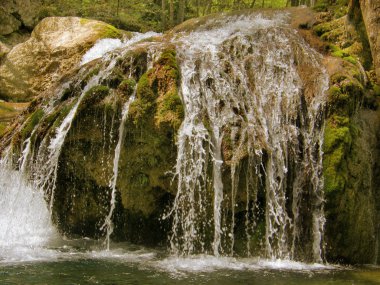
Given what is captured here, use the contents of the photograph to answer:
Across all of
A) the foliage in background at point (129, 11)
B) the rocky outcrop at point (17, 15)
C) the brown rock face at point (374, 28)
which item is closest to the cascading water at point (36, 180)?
the brown rock face at point (374, 28)

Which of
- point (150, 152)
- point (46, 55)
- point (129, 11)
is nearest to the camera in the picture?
point (150, 152)

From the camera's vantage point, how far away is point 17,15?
61.6 feet

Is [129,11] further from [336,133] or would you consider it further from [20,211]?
[336,133]

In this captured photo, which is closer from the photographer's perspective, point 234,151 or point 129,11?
point 234,151

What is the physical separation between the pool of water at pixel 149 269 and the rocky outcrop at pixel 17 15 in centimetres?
1408

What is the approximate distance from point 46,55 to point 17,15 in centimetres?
615

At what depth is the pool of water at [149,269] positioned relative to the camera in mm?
5141

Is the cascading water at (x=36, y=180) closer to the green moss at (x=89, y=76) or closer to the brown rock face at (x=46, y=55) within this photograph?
the green moss at (x=89, y=76)

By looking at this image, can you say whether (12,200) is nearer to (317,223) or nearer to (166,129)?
(166,129)

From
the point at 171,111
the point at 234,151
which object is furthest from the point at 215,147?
the point at 171,111

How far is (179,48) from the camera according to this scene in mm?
8109

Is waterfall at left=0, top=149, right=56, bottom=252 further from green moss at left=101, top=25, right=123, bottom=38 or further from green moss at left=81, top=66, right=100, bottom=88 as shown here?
green moss at left=101, top=25, right=123, bottom=38

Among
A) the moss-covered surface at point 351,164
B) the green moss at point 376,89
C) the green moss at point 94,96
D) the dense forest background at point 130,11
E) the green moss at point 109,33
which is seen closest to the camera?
the moss-covered surface at point 351,164

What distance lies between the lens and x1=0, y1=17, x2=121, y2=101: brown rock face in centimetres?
1355
